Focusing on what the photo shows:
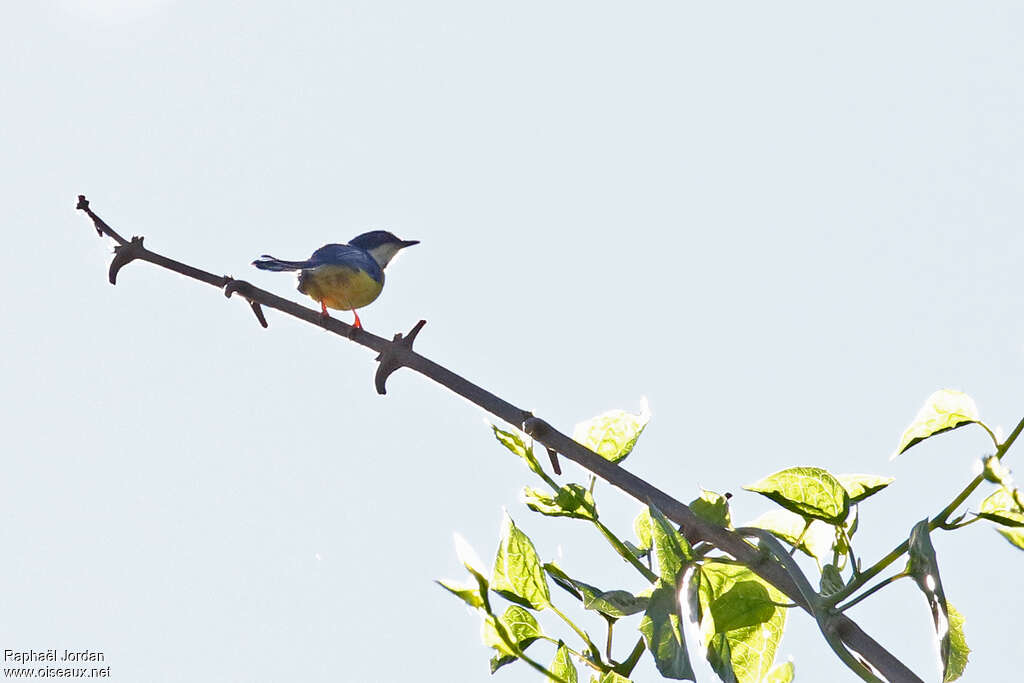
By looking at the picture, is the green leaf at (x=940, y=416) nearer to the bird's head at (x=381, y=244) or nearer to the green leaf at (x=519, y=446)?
the green leaf at (x=519, y=446)

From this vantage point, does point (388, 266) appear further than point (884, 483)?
Yes

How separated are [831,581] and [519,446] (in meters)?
0.45

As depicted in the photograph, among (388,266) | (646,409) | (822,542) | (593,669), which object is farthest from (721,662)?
(388,266)

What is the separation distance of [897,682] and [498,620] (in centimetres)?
54

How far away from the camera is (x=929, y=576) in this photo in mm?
1141

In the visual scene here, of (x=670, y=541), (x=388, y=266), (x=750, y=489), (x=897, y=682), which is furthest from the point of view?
(x=388, y=266)

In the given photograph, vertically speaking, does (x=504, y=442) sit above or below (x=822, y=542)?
above

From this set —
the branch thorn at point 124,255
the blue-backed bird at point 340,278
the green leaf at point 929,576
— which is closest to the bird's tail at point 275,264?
the blue-backed bird at point 340,278

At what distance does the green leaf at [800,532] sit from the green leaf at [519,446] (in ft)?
1.13

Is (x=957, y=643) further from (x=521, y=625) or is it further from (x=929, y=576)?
(x=521, y=625)

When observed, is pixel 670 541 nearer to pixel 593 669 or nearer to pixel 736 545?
pixel 736 545

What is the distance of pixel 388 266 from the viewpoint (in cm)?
611

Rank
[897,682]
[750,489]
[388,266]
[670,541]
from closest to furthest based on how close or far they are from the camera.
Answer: [897,682]
[670,541]
[750,489]
[388,266]

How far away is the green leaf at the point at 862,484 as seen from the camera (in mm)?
1381
